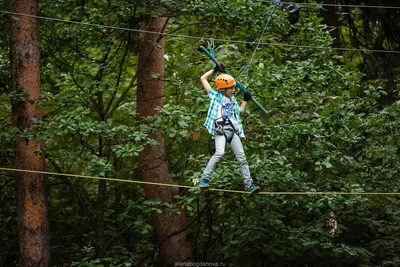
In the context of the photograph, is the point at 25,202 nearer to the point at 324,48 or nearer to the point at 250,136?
the point at 250,136

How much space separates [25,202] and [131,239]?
333cm

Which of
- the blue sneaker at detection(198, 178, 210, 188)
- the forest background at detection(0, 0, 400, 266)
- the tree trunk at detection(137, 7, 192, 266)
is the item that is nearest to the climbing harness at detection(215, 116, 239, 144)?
the blue sneaker at detection(198, 178, 210, 188)

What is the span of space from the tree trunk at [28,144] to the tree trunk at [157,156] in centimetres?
185

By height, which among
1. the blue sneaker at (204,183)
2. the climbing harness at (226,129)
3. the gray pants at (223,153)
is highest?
the climbing harness at (226,129)

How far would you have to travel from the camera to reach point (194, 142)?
12.5 meters

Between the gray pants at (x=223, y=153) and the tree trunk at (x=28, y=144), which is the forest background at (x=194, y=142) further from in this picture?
→ the gray pants at (x=223, y=153)

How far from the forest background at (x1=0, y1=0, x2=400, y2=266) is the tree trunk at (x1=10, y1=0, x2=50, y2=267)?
40 mm

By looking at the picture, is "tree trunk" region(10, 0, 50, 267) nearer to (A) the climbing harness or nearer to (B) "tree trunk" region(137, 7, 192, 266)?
(B) "tree trunk" region(137, 7, 192, 266)

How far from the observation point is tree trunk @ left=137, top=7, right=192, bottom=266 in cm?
1178

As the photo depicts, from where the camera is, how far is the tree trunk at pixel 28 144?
33.2 ft

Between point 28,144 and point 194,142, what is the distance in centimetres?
320

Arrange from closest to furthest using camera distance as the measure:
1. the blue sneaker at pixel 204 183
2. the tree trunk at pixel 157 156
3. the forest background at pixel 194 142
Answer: the blue sneaker at pixel 204 183, the forest background at pixel 194 142, the tree trunk at pixel 157 156

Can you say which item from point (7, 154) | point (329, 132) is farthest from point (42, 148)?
point (329, 132)

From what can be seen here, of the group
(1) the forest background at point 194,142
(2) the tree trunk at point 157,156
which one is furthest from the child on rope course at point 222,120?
(2) the tree trunk at point 157,156
